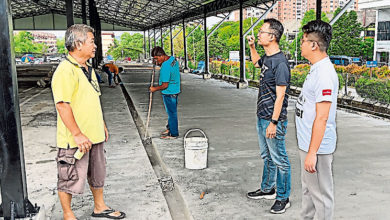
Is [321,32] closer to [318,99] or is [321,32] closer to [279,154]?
[318,99]

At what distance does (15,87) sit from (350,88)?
10714 mm

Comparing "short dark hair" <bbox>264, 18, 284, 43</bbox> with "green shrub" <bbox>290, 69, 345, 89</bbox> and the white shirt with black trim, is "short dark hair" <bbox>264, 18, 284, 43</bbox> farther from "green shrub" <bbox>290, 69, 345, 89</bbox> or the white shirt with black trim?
"green shrub" <bbox>290, 69, 345, 89</bbox>

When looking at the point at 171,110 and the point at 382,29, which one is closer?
the point at 171,110

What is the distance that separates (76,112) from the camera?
3.24 metres

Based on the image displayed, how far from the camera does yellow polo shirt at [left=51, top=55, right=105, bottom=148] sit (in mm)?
3082

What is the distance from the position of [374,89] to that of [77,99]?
9.81m

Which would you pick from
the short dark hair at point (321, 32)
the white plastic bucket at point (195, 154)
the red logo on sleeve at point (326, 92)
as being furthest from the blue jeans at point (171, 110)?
the red logo on sleeve at point (326, 92)

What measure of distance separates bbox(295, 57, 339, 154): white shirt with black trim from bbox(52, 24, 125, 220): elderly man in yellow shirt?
68.1 inches

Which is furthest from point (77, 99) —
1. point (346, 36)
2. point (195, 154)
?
point (346, 36)

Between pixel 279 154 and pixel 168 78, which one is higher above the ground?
pixel 168 78

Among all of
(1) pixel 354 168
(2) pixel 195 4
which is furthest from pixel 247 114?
(2) pixel 195 4

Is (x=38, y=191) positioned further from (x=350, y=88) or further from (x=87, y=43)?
(x=350, y=88)

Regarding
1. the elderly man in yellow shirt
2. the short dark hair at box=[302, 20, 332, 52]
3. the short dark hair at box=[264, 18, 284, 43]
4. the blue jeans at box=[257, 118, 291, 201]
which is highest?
the short dark hair at box=[264, 18, 284, 43]

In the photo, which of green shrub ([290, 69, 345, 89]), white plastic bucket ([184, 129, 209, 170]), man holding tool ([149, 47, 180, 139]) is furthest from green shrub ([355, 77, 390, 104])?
white plastic bucket ([184, 129, 209, 170])
